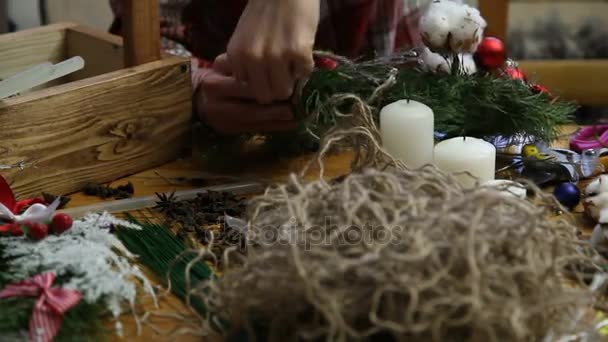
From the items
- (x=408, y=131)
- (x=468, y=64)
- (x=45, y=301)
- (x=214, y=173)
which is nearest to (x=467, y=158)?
(x=408, y=131)

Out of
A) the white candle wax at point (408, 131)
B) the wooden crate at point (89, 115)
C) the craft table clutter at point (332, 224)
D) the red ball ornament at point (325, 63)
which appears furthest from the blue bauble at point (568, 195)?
the wooden crate at point (89, 115)

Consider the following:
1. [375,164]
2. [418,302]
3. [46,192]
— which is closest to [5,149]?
[46,192]

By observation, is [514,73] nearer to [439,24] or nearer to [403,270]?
[439,24]

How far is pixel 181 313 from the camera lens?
2.18 feet

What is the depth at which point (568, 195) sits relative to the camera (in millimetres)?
835

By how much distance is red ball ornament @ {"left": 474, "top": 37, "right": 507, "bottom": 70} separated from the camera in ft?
3.09

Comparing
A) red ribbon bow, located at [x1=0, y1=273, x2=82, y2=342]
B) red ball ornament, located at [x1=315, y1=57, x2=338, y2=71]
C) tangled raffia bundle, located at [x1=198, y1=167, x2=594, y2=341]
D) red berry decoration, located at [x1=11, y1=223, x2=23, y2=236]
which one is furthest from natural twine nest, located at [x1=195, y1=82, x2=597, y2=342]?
red ball ornament, located at [x1=315, y1=57, x2=338, y2=71]

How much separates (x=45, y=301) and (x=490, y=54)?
54 centimetres

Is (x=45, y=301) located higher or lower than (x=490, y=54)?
lower

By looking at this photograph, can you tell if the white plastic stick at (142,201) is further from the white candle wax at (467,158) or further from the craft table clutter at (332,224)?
the white candle wax at (467,158)

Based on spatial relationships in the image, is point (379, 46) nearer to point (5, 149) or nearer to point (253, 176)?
point (253, 176)

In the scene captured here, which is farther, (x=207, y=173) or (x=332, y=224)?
(x=207, y=173)

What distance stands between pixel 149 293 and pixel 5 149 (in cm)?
25

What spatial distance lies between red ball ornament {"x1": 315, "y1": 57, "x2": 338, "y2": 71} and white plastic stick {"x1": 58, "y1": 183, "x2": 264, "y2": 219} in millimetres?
144
